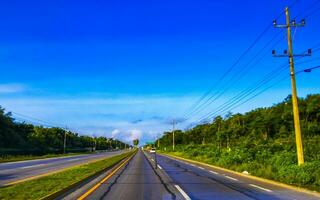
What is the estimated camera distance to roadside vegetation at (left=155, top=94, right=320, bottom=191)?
962 inches

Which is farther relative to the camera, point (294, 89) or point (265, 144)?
point (265, 144)

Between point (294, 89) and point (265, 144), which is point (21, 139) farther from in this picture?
point (294, 89)

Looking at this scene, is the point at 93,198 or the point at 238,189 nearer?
the point at 93,198

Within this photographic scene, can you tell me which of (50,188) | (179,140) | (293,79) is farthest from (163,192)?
(179,140)

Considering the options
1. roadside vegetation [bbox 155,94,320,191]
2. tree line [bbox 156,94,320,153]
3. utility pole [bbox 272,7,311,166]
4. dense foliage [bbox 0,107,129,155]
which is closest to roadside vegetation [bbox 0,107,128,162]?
dense foliage [bbox 0,107,129,155]

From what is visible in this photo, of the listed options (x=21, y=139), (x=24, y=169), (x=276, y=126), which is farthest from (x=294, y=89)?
(x=21, y=139)

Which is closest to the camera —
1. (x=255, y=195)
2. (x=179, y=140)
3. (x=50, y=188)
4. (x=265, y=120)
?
(x=255, y=195)

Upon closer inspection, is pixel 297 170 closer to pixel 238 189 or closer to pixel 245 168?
pixel 238 189

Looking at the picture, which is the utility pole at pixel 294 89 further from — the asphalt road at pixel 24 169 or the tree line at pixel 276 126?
the tree line at pixel 276 126

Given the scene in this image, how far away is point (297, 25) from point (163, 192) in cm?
1679

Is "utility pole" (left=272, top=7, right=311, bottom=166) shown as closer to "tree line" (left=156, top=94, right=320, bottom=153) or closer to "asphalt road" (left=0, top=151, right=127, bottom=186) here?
"asphalt road" (left=0, top=151, right=127, bottom=186)

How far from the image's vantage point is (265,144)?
54.3 meters

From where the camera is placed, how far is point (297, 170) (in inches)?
910

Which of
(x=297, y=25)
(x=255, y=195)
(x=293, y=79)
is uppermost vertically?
(x=297, y=25)
